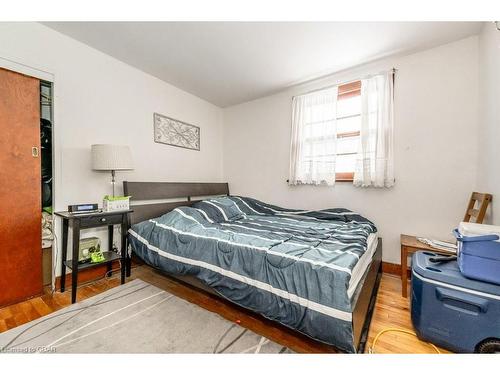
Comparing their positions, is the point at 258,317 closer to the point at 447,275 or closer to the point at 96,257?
the point at 447,275

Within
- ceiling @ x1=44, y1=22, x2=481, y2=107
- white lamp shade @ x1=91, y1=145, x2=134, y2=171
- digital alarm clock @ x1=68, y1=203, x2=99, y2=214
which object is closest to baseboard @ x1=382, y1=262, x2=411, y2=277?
ceiling @ x1=44, y1=22, x2=481, y2=107

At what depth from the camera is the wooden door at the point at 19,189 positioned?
1.74m

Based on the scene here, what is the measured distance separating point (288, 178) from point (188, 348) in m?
2.44

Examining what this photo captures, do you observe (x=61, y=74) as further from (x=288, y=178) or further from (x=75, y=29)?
(x=288, y=178)

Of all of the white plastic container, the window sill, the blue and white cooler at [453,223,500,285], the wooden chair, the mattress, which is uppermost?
the window sill

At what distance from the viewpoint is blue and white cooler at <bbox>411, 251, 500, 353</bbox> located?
45.9 inches

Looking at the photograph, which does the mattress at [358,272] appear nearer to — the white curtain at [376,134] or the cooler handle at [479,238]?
the cooler handle at [479,238]

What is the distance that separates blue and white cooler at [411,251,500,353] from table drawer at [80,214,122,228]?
258 centimetres

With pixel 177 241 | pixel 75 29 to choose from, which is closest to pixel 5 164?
pixel 75 29

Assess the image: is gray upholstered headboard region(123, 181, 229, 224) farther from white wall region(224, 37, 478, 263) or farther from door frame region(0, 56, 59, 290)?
white wall region(224, 37, 478, 263)

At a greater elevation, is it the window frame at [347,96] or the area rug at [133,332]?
the window frame at [347,96]

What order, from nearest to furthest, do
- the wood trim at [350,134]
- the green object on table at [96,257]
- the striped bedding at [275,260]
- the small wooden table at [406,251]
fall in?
the striped bedding at [275,260] < the small wooden table at [406,251] < the green object on table at [96,257] < the wood trim at [350,134]

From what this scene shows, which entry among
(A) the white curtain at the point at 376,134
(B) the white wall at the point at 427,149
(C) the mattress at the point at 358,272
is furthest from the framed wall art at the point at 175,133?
(C) the mattress at the point at 358,272
